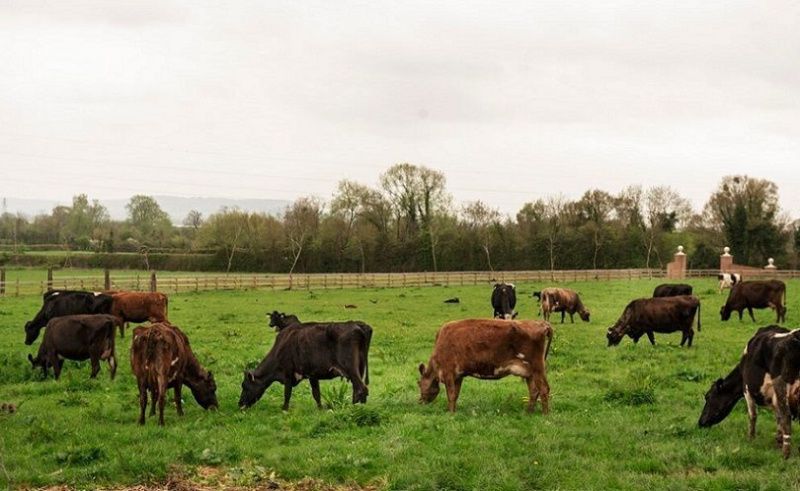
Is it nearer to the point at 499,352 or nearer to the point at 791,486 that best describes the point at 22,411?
the point at 499,352

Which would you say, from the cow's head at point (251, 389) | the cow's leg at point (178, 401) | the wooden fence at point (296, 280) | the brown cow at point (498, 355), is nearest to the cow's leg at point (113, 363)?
the cow's leg at point (178, 401)

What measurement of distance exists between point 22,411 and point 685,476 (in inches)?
383

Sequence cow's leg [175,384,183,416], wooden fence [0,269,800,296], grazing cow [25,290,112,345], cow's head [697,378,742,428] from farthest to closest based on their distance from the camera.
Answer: wooden fence [0,269,800,296], grazing cow [25,290,112,345], cow's leg [175,384,183,416], cow's head [697,378,742,428]

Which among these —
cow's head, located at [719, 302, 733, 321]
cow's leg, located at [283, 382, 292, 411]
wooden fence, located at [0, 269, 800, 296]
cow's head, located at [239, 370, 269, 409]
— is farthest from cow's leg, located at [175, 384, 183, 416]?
wooden fence, located at [0, 269, 800, 296]

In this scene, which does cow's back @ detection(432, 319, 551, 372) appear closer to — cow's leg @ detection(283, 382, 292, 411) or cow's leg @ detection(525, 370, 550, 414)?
cow's leg @ detection(525, 370, 550, 414)

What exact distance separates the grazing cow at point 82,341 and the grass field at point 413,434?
17.9 inches

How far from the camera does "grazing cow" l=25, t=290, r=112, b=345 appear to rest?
1958 centimetres

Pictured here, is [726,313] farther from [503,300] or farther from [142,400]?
[142,400]

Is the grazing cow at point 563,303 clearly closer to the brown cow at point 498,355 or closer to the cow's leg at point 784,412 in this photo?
the brown cow at point 498,355

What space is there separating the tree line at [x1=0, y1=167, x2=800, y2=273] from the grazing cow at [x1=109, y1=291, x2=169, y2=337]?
43.2 metres

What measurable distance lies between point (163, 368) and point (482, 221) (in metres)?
67.1

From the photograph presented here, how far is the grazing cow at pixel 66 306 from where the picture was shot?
1958 cm

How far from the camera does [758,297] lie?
25438 millimetres

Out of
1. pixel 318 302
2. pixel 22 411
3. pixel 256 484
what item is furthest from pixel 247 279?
pixel 256 484
